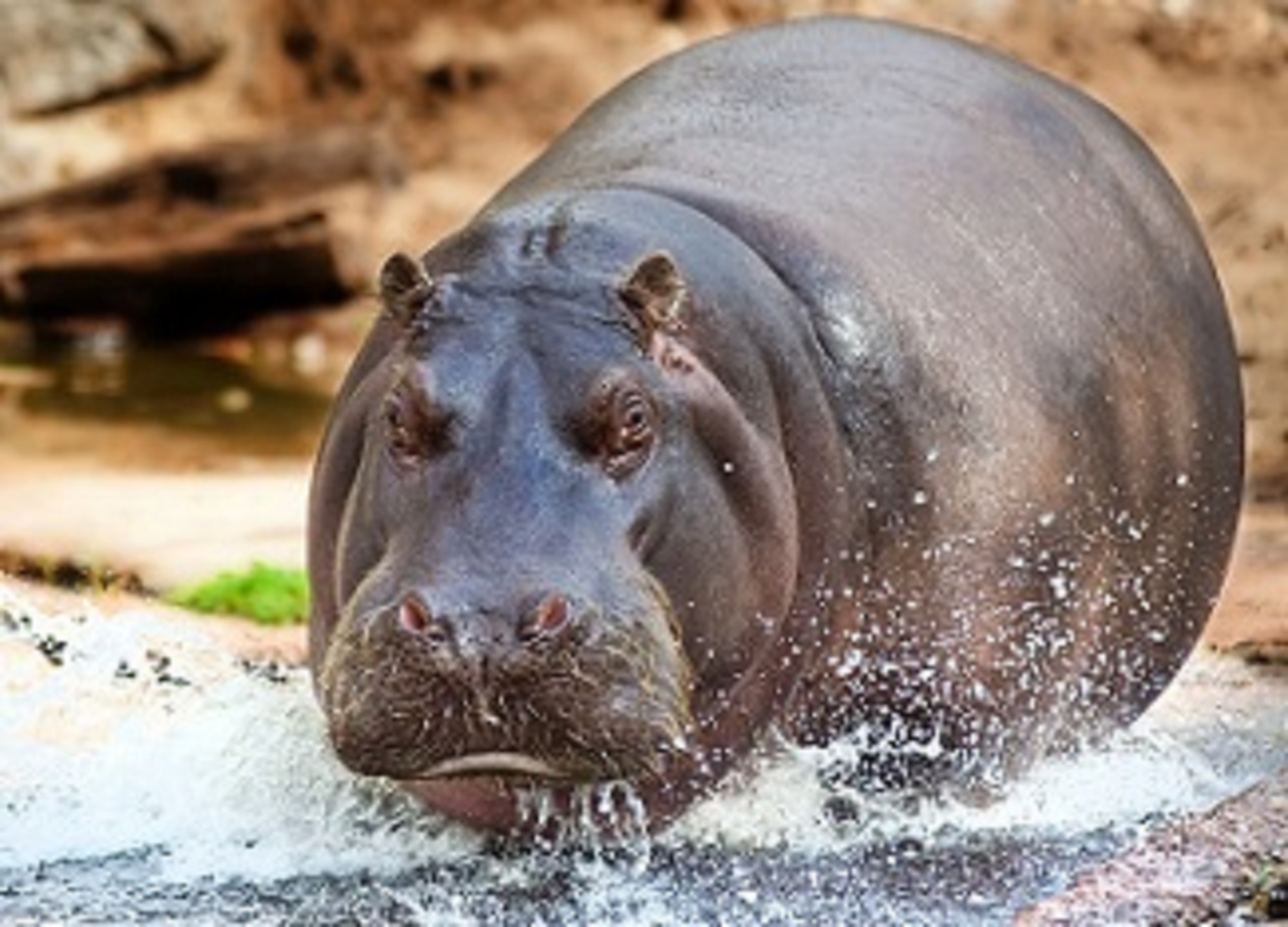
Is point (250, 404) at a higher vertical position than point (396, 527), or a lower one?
lower

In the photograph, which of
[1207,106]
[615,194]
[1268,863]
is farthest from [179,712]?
[1207,106]

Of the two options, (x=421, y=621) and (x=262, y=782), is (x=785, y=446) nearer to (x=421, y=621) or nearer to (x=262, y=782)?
(x=421, y=621)

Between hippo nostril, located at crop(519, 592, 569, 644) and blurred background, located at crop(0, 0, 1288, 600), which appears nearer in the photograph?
hippo nostril, located at crop(519, 592, 569, 644)

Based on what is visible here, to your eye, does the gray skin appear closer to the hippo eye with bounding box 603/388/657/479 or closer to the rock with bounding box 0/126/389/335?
the hippo eye with bounding box 603/388/657/479

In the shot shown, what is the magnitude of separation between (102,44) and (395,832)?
29.2 feet

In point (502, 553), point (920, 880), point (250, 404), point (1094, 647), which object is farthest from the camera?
point (250, 404)

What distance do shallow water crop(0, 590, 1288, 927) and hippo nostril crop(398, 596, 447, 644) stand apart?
1.84 feet

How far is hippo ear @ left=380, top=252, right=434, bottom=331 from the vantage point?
209 inches

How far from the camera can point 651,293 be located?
17.3 feet

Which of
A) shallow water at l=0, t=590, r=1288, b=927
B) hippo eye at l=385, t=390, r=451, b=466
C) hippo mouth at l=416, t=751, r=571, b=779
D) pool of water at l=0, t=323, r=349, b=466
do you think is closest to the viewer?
hippo mouth at l=416, t=751, r=571, b=779

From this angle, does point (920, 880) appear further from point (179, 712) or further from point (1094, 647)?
point (179, 712)

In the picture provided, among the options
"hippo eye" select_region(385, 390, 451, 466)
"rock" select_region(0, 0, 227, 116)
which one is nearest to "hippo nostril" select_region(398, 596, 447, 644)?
"hippo eye" select_region(385, 390, 451, 466)

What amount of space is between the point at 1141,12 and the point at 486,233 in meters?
7.84

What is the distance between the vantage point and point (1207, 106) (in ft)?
41.0
